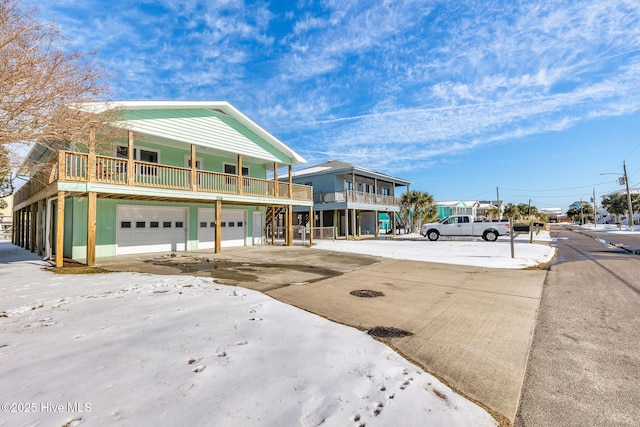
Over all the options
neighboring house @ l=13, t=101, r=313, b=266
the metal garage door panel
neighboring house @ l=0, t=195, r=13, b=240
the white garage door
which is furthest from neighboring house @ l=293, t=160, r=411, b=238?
neighboring house @ l=0, t=195, r=13, b=240

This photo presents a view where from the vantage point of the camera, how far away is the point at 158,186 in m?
12.5

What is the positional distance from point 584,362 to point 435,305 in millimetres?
2336

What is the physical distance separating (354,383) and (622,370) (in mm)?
2991

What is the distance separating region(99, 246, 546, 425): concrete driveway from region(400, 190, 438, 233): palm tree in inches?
892

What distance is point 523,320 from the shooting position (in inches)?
193

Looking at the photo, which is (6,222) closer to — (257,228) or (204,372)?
(257,228)

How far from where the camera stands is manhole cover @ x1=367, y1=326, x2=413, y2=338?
411 cm

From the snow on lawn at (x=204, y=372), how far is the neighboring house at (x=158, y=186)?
7155 millimetres

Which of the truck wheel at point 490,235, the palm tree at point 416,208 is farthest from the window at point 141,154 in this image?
the palm tree at point 416,208

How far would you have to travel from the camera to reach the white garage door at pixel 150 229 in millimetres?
13547

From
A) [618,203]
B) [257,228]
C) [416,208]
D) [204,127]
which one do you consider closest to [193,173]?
[204,127]

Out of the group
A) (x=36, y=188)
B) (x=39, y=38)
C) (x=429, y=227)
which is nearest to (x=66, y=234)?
(x=36, y=188)

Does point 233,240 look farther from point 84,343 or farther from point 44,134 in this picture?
point 84,343

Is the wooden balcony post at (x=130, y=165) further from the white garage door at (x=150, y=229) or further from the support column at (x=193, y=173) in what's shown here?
the white garage door at (x=150, y=229)
